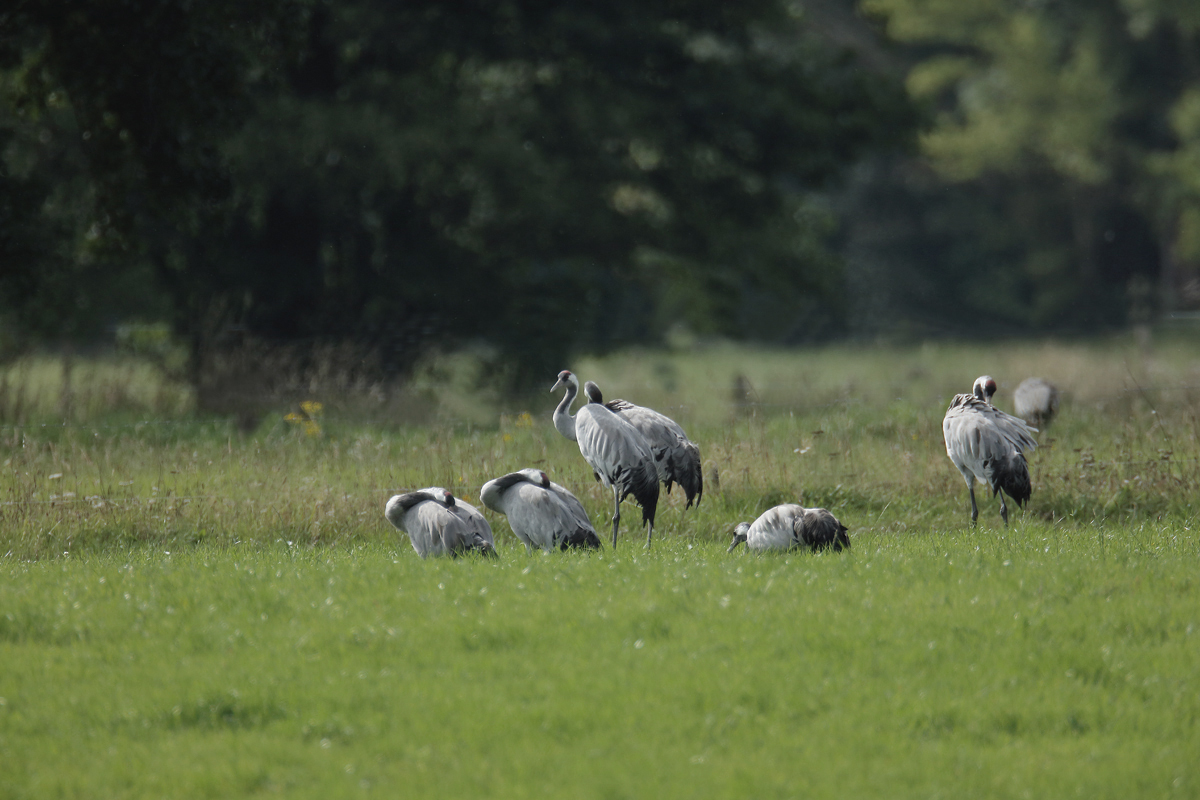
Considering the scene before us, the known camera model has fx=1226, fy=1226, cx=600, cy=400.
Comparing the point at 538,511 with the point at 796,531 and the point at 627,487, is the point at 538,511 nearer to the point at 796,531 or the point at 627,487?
the point at 627,487

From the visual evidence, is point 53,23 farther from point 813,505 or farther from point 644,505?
point 813,505

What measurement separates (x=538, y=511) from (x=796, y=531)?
211 cm

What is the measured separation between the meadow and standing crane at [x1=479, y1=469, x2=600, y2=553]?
1.11ft

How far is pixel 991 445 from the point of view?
11.1 meters

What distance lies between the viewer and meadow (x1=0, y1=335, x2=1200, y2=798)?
5.73 metres

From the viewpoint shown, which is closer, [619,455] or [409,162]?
[619,455]

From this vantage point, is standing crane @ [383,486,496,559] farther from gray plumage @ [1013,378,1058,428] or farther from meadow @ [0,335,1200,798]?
gray plumage @ [1013,378,1058,428]

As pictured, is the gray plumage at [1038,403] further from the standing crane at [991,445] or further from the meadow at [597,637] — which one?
the standing crane at [991,445]

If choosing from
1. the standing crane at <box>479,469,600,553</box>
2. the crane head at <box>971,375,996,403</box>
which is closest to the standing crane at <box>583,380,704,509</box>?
the standing crane at <box>479,469,600,553</box>

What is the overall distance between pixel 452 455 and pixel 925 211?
142ft

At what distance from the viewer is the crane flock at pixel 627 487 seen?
32.0 feet

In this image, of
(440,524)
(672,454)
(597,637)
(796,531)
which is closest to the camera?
(597,637)

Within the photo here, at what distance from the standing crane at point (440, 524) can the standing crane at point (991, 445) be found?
4.54 m

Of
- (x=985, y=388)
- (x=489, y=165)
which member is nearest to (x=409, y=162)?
(x=489, y=165)
